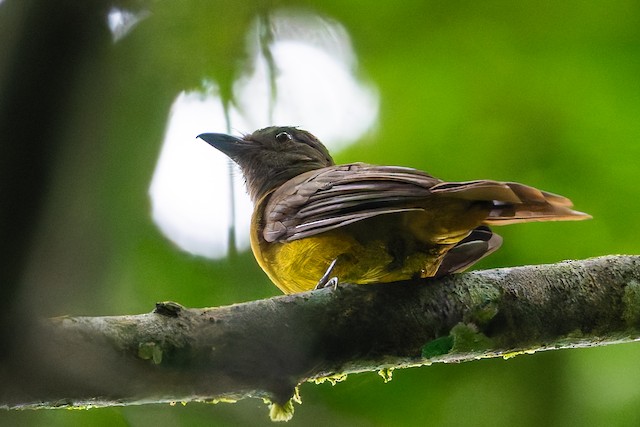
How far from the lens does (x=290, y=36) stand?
11.7ft

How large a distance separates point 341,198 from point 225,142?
1801 millimetres

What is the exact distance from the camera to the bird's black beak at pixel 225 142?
5.00 m

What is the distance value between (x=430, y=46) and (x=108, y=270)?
9.44 ft

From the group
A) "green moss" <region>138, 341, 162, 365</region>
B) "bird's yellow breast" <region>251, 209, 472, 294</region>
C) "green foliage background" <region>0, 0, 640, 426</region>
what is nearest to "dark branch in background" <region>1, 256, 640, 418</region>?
"green moss" <region>138, 341, 162, 365</region>

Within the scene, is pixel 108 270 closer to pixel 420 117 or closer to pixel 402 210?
pixel 402 210

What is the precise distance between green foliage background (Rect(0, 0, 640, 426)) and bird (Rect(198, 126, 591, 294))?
47 cm

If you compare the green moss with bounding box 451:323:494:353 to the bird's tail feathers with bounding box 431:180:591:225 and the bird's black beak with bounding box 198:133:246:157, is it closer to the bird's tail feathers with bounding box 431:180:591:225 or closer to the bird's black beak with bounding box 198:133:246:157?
the bird's tail feathers with bounding box 431:180:591:225

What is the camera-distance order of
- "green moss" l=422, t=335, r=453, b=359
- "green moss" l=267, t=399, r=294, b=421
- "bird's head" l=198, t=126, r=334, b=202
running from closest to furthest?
"green moss" l=267, t=399, r=294, b=421 → "green moss" l=422, t=335, r=453, b=359 → "bird's head" l=198, t=126, r=334, b=202

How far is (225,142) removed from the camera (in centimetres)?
504

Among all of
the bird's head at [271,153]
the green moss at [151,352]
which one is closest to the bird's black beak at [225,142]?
the bird's head at [271,153]

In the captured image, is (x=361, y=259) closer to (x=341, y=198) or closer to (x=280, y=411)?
(x=341, y=198)

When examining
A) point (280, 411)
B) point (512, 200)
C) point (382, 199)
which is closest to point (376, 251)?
point (382, 199)

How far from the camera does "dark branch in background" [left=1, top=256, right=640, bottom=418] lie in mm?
1693

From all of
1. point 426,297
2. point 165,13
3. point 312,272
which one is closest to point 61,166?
point 165,13
